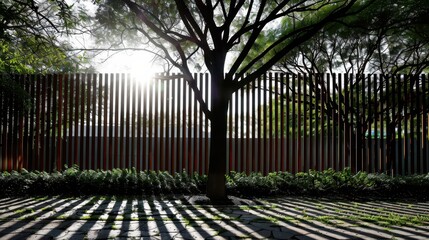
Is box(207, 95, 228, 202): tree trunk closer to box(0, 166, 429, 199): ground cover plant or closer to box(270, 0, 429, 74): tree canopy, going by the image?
box(0, 166, 429, 199): ground cover plant

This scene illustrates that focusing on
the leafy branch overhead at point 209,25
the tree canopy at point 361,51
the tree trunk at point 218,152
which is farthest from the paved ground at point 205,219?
the tree canopy at point 361,51

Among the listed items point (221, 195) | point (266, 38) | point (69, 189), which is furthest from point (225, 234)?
point (266, 38)

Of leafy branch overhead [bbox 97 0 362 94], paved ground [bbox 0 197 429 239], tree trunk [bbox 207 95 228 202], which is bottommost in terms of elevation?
paved ground [bbox 0 197 429 239]

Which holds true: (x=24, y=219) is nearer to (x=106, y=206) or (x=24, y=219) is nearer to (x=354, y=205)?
(x=106, y=206)

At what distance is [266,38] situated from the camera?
448 inches

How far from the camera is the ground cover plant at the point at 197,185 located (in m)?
7.20

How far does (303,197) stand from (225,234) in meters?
3.74

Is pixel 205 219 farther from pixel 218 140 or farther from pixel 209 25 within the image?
pixel 209 25

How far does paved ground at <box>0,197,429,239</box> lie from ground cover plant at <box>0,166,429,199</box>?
71 centimetres

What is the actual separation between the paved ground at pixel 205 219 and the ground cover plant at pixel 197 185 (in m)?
0.71

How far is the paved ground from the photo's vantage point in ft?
12.7

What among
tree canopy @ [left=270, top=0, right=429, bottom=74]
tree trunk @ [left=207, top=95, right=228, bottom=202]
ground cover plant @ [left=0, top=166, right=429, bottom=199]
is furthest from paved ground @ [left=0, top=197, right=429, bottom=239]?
tree canopy @ [left=270, top=0, right=429, bottom=74]

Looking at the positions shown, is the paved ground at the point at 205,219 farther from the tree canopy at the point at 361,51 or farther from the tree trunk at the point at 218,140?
the tree canopy at the point at 361,51

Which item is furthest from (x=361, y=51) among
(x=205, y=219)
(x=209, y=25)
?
(x=205, y=219)
